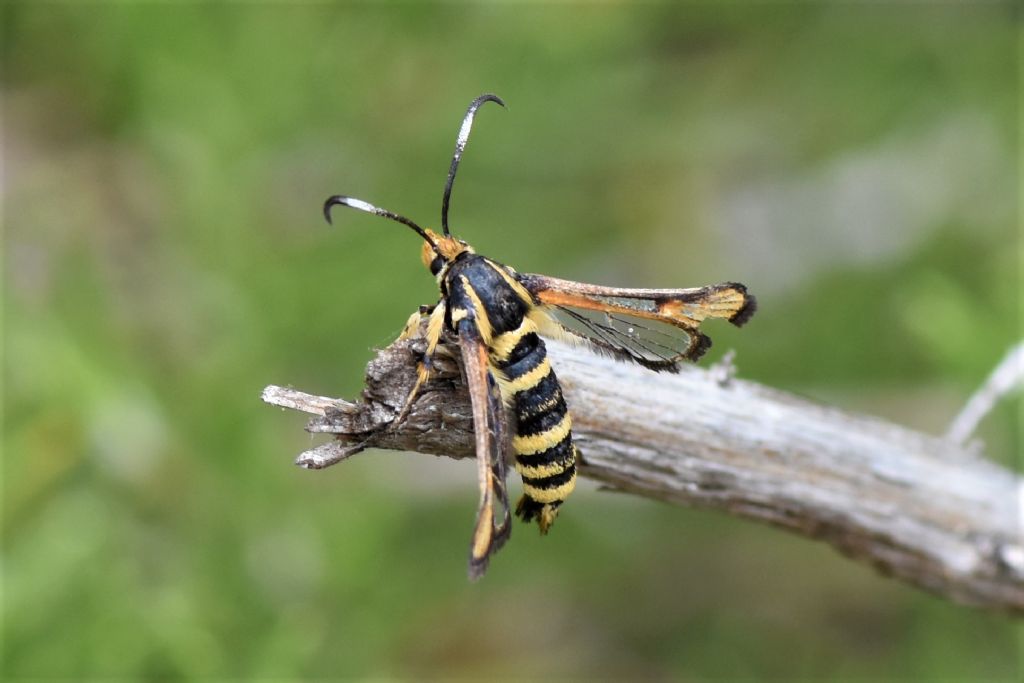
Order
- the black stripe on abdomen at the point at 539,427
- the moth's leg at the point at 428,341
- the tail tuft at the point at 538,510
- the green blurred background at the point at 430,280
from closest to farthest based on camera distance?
the moth's leg at the point at 428,341, the black stripe on abdomen at the point at 539,427, the tail tuft at the point at 538,510, the green blurred background at the point at 430,280

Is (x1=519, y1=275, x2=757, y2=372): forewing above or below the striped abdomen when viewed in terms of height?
above

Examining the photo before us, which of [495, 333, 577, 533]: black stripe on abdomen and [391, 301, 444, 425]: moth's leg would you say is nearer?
[391, 301, 444, 425]: moth's leg

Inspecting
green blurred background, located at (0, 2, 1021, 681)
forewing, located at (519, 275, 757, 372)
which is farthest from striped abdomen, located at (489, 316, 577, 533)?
green blurred background, located at (0, 2, 1021, 681)

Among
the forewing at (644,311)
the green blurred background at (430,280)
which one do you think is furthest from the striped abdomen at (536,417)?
the green blurred background at (430,280)

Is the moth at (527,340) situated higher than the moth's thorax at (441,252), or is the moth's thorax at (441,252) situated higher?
the moth's thorax at (441,252)

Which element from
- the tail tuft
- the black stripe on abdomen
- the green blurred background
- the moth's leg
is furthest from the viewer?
the green blurred background

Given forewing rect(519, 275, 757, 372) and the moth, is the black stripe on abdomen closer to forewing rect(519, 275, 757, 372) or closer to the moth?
the moth

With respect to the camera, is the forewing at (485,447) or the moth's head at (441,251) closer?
the forewing at (485,447)

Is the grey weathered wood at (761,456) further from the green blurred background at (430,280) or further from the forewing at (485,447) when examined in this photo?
the green blurred background at (430,280)

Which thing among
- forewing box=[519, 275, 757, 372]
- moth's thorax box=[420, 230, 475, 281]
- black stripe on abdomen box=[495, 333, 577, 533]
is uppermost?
moth's thorax box=[420, 230, 475, 281]
